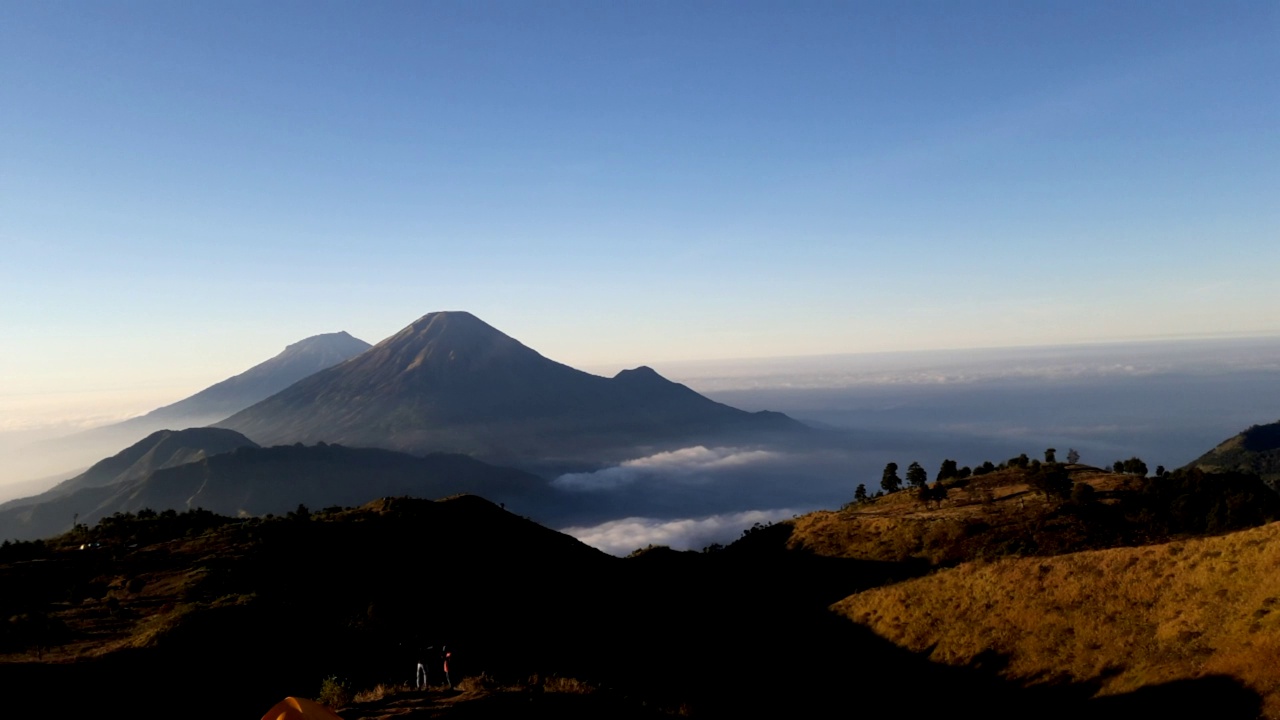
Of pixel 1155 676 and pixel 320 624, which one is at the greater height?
pixel 320 624

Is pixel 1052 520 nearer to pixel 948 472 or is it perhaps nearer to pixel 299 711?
pixel 948 472

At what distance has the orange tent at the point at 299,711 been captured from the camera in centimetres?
1395

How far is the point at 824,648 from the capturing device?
31.0 m

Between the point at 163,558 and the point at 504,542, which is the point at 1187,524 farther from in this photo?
the point at 163,558

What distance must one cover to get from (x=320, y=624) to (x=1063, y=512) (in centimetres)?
5403

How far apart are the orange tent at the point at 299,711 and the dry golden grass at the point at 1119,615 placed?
22062mm

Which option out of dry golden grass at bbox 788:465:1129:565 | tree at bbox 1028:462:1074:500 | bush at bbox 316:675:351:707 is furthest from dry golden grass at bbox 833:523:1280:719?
tree at bbox 1028:462:1074:500

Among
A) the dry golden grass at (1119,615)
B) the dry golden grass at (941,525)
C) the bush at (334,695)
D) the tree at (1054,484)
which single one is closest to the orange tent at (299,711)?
the bush at (334,695)

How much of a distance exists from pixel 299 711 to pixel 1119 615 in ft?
86.5

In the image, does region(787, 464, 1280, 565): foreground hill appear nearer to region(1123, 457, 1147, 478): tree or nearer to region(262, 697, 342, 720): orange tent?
region(1123, 457, 1147, 478): tree

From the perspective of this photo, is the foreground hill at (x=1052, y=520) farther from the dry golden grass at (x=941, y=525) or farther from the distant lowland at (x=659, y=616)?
the distant lowland at (x=659, y=616)

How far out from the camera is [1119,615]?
2180cm

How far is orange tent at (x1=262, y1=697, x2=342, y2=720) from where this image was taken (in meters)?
13.9

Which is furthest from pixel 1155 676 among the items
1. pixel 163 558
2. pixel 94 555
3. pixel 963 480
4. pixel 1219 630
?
pixel 963 480
